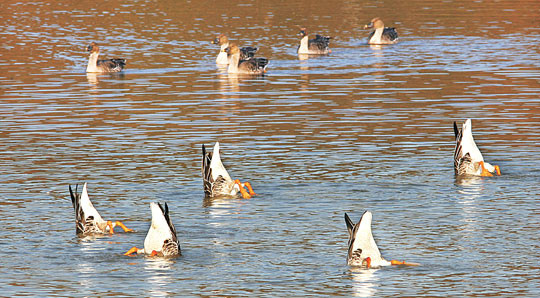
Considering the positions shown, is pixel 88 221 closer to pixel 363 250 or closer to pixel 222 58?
pixel 363 250

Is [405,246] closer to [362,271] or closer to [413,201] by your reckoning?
[362,271]

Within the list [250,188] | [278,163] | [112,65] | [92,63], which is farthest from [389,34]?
[250,188]

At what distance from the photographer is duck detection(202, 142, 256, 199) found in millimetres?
18250

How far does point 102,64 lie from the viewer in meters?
38.7

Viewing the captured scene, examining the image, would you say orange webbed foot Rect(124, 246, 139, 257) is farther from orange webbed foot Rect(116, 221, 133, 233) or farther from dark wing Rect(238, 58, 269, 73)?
dark wing Rect(238, 58, 269, 73)

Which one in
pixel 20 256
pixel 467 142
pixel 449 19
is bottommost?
pixel 20 256

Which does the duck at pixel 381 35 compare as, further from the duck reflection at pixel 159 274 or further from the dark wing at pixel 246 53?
the duck reflection at pixel 159 274

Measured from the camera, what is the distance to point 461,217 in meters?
16.8

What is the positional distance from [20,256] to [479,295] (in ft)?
20.5

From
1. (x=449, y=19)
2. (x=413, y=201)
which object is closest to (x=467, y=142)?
(x=413, y=201)

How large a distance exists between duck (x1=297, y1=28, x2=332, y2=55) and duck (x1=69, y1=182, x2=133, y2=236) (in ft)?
86.5

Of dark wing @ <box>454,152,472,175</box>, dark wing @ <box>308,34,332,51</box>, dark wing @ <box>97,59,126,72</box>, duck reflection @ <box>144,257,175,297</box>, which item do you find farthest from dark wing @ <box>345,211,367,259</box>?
dark wing @ <box>308,34,332,51</box>

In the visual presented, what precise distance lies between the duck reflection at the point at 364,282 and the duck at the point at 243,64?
2398 cm

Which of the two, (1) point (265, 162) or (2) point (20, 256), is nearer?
(2) point (20, 256)
